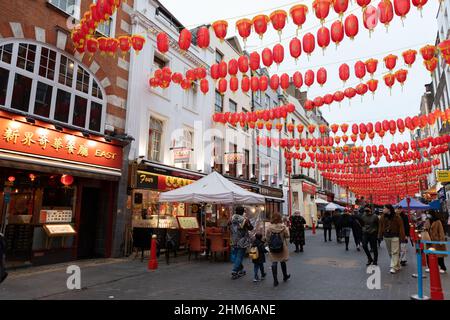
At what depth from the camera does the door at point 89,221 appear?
11625 millimetres

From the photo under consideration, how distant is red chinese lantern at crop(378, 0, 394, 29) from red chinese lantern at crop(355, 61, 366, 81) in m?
2.82

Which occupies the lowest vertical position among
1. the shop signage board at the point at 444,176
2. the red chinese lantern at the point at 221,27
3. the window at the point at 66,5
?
the shop signage board at the point at 444,176

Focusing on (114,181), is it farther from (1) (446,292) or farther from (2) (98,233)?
(1) (446,292)

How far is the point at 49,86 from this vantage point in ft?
33.5

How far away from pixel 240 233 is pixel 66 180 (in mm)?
6419

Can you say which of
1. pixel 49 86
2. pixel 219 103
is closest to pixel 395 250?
pixel 49 86

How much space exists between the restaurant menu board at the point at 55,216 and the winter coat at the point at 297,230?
30.8 ft

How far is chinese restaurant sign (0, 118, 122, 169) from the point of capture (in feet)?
28.2

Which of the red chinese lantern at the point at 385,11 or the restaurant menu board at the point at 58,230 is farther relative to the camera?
the restaurant menu board at the point at 58,230

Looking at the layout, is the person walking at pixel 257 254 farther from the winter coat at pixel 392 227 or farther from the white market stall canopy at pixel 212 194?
the winter coat at pixel 392 227

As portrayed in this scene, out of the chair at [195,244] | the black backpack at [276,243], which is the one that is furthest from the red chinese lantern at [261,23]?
the chair at [195,244]

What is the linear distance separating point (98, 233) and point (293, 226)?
28.1ft

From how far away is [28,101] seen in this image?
9500mm

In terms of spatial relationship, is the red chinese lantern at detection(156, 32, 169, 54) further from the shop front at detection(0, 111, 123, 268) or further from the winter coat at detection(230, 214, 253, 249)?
the winter coat at detection(230, 214, 253, 249)
